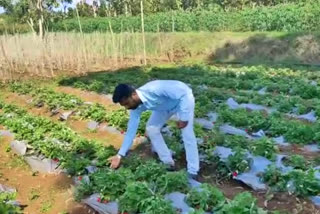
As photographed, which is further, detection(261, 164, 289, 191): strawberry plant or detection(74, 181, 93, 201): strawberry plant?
detection(74, 181, 93, 201): strawberry plant

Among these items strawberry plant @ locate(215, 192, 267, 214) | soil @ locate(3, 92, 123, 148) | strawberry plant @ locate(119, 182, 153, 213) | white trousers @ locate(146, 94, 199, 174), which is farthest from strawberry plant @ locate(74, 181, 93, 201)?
soil @ locate(3, 92, 123, 148)

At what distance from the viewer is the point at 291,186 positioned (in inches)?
179

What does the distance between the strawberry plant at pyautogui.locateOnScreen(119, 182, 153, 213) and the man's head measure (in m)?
0.82

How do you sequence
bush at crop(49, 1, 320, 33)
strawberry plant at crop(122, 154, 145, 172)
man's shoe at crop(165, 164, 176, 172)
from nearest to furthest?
1. man's shoe at crop(165, 164, 176, 172)
2. strawberry plant at crop(122, 154, 145, 172)
3. bush at crop(49, 1, 320, 33)

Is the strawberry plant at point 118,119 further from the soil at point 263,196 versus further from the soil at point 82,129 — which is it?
the soil at point 263,196

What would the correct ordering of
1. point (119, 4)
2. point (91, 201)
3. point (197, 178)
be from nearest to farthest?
1. point (91, 201)
2. point (197, 178)
3. point (119, 4)

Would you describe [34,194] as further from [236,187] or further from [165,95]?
[236,187]

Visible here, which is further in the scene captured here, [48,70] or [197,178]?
[48,70]

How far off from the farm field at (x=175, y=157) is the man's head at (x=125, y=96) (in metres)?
0.82

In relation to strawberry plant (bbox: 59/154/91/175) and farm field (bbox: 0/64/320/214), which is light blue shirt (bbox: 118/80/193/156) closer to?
farm field (bbox: 0/64/320/214)

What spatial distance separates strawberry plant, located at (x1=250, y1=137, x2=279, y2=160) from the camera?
18.2 ft

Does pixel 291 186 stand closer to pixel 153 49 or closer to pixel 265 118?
pixel 265 118

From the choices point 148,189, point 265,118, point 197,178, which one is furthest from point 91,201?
point 265,118

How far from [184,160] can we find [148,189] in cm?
148
